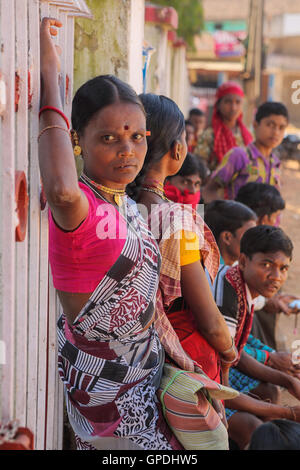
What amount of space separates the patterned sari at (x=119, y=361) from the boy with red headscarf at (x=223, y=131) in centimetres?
480

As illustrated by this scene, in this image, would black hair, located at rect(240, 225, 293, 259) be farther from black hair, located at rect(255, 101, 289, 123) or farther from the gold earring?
black hair, located at rect(255, 101, 289, 123)

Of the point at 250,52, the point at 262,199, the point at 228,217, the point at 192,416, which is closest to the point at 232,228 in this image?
the point at 228,217

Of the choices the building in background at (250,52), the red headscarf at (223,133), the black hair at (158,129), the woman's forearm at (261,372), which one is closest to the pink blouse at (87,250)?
the black hair at (158,129)

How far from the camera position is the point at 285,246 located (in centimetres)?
306

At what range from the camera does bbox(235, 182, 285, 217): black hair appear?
430cm

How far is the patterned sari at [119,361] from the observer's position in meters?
1.52

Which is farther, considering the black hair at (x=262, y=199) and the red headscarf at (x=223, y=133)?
the red headscarf at (x=223, y=133)

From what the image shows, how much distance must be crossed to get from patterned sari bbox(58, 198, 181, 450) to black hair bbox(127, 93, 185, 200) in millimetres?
452

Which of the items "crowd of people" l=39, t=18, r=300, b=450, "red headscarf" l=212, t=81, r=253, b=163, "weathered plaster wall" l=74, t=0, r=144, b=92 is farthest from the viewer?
"red headscarf" l=212, t=81, r=253, b=163

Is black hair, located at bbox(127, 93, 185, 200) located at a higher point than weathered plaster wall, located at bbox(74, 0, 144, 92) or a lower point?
lower

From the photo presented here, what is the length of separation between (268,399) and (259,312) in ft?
3.85

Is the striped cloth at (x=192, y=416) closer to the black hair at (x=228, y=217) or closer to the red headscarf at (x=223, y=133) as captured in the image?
the black hair at (x=228, y=217)

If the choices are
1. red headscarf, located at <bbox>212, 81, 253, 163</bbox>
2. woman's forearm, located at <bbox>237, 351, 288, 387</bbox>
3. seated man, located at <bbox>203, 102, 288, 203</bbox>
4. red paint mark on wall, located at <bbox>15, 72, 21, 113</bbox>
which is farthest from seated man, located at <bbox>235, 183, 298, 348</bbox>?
red paint mark on wall, located at <bbox>15, 72, 21, 113</bbox>

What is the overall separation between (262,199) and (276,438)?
2.80m
